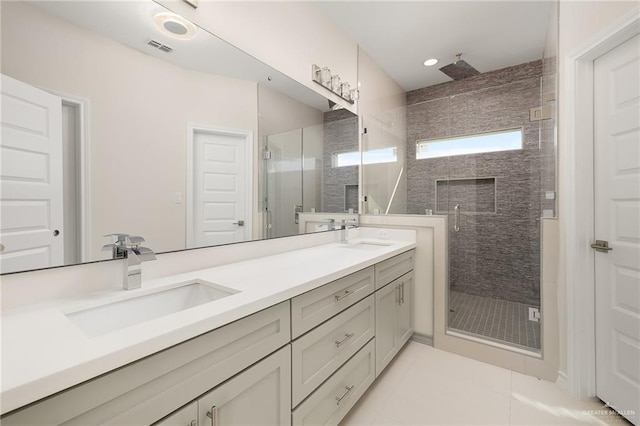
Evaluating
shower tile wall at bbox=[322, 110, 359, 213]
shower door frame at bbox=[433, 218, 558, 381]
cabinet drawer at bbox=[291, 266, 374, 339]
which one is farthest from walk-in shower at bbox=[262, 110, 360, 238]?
shower door frame at bbox=[433, 218, 558, 381]

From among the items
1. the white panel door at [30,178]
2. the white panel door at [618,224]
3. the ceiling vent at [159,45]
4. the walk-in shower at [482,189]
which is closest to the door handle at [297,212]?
the walk-in shower at [482,189]

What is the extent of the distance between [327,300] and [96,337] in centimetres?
82

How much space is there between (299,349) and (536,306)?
6.25 ft

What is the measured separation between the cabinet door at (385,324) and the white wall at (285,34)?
1.64m

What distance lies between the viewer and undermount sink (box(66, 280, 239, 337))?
89 centimetres

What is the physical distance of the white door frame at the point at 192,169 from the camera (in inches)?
52.0

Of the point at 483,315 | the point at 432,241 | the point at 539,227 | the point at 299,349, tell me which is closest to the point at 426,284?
the point at 432,241

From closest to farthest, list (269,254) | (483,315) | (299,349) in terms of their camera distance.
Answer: (299,349)
(269,254)
(483,315)

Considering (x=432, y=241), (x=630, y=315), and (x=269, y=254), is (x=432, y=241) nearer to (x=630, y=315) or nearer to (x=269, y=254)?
(x=630, y=315)

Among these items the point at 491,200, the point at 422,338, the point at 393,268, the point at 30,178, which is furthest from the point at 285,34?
the point at 422,338

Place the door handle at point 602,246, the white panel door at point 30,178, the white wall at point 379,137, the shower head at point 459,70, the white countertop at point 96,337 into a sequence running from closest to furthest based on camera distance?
the white countertop at point 96,337, the white panel door at point 30,178, the door handle at point 602,246, the white wall at point 379,137, the shower head at point 459,70

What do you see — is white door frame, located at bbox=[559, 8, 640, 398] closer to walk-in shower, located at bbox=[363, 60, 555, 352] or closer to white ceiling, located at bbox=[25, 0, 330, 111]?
walk-in shower, located at bbox=[363, 60, 555, 352]

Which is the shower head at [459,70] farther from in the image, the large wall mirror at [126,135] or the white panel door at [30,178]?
the white panel door at [30,178]

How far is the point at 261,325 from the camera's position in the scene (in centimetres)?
93
